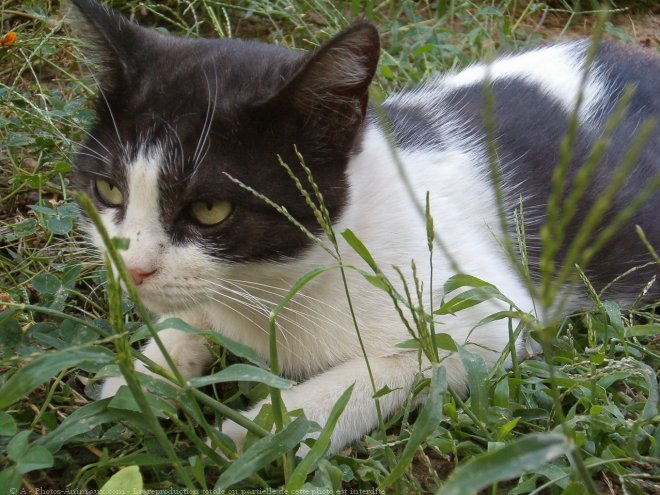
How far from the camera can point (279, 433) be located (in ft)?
3.74

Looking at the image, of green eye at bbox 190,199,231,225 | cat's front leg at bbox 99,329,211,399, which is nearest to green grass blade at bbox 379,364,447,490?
green eye at bbox 190,199,231,225

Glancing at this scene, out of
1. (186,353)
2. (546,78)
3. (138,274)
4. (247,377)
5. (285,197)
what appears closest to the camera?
(247,377)

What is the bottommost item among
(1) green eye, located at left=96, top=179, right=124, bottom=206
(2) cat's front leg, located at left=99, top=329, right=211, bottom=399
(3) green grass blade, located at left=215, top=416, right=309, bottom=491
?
(2) cat's front leg, located at left=99, top=329, right=211, bottom=399

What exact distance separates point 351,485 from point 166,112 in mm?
756

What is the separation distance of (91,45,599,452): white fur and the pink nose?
0.04 ft

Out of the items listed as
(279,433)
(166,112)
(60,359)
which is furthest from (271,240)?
(60,359)

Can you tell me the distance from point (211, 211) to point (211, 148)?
0.38ft

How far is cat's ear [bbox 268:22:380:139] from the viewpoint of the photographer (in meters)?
1.32

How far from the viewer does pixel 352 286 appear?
1.57 metres

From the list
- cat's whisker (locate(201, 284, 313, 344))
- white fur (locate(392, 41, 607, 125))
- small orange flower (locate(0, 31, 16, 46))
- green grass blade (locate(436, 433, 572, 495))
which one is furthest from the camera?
small orange flower (locate(0, 31, 16, 46))

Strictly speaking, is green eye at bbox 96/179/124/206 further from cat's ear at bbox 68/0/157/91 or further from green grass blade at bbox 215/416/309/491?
green grass blade at bbox 215/416/309/491

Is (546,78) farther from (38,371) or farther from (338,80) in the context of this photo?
(38,371)

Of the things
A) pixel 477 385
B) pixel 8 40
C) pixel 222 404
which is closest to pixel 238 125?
pixel 222 404

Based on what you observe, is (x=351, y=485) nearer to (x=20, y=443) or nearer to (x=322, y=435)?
(x=322, y=435)
